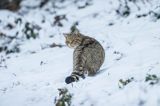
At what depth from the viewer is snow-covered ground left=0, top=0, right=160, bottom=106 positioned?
7777 millimetres

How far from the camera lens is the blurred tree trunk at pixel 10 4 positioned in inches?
730

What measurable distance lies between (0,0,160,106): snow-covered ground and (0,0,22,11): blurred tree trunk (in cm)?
105

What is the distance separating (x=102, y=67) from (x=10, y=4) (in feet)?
31.3

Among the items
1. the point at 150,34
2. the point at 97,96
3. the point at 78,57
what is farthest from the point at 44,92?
the point at 150,34

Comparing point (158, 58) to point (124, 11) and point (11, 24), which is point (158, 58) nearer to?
point (124, 11)

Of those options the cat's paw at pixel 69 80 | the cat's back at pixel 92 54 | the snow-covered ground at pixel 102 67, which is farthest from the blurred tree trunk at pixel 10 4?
the cat's paw at pixel 69 80

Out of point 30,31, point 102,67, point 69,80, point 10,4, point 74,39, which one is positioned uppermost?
point 10,4

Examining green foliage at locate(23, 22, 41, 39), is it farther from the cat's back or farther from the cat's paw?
the cat's paw

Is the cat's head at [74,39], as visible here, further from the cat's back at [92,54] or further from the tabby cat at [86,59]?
the cat's back at [92,54]

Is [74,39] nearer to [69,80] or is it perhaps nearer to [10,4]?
[69,80]

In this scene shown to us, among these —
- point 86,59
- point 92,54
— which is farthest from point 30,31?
point 86,59

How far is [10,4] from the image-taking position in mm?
18781

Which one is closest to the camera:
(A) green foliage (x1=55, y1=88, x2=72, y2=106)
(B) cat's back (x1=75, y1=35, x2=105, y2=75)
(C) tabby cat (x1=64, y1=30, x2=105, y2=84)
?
(A) green foliage (x1=55, y1=88, x2=72, y2=106)

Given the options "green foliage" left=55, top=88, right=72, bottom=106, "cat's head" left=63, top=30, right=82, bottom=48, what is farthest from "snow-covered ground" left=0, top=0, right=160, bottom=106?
"cat's head" left=63, top=30, right=82, bottom=48
